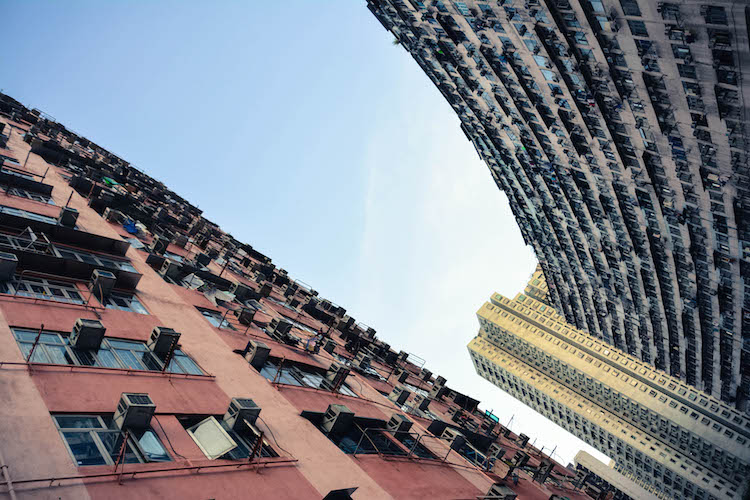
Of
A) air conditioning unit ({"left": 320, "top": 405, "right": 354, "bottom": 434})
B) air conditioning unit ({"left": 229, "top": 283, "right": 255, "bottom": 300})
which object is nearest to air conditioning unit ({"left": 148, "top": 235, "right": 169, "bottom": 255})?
air conditioning unit ({"left": 229, "top": 283, "right": 255, "bottom": 300})

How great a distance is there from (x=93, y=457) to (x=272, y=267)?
140ft

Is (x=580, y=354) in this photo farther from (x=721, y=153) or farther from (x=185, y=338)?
(x=185, y=338)

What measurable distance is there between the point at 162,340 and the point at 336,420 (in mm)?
9743

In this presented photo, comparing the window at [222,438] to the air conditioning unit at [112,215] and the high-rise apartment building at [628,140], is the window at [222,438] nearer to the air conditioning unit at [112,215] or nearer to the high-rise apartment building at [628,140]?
the air conditioning unit at [112,215]

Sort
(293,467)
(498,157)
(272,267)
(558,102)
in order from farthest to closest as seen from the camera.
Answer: (498,157) < (272,267) < (558,102) < (293,467)

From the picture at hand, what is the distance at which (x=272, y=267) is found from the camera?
190ft

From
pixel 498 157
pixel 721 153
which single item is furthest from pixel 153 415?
pixel 498 157

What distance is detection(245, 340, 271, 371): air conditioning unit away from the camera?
93.0 ft

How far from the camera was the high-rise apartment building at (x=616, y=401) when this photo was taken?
435 ft

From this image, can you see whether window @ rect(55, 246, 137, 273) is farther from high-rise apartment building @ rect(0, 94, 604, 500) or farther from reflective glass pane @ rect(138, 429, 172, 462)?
reflective glass pane @ rect(138, 429, 172, 462)

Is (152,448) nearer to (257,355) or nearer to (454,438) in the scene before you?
(257,355)

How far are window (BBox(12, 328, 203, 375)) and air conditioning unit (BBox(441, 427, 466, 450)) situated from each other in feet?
66.6

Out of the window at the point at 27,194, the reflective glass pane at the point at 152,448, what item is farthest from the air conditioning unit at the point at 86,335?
the window at the point at 27,194

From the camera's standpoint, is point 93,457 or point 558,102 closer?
point 93,457
